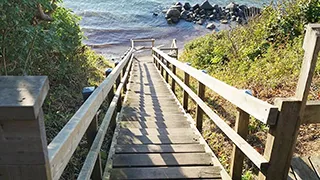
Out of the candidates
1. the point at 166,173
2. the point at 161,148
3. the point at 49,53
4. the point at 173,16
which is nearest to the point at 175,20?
the point at 173,16

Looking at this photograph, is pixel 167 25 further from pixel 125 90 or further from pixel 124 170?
pixel 124 170

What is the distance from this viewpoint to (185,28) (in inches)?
1124

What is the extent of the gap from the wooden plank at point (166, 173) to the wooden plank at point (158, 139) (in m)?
0.71

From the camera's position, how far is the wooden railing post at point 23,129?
84 cm

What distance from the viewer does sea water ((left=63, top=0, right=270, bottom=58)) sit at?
80.7 feet

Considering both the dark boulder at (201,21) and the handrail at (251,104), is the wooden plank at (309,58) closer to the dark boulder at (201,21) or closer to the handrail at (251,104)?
the handrail at (251,104)

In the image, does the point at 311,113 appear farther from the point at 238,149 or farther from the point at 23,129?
the point at 23,129

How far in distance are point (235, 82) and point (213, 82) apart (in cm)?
292

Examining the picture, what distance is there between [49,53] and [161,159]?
4.49 meters

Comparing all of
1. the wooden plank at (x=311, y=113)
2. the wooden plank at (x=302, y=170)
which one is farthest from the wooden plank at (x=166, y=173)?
the wooden plank at (x=311, y=113)

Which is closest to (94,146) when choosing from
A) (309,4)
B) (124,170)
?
(124,170)

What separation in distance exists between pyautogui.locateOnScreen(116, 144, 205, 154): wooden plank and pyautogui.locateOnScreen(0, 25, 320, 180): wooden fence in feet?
1.66

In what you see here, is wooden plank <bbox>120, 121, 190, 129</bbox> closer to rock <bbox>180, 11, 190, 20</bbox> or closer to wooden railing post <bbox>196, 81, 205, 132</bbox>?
wooden railing post <bbox>196, 81, 205, 132</bbox>

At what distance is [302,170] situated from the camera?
2.14 metres
